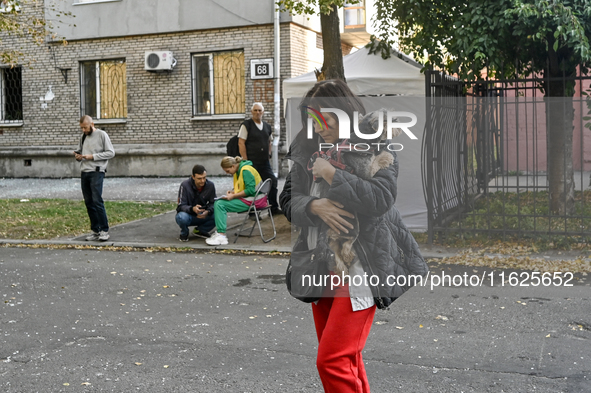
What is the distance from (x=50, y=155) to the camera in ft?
70.5

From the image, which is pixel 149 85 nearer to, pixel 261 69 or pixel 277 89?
pixel 261 69

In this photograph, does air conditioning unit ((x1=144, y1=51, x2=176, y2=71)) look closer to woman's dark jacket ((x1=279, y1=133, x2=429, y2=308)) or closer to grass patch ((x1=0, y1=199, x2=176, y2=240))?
grass patch ((x1=0, y1=199, x2=176, y2=240))

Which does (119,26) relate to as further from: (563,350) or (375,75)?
(563,350)

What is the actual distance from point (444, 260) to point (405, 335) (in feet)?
10.9

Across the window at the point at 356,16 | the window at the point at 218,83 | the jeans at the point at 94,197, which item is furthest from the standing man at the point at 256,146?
the window at the point at 356,16

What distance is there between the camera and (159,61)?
1966cm

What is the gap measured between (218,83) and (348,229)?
17.2 meters

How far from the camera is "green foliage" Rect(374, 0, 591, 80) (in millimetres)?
8445

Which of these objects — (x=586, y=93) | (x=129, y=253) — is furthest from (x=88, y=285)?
(x=586, y=93)

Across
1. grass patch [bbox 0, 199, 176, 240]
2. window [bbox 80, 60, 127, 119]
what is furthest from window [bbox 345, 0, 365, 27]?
grass patch [bbox 0, 199, 176, 240]

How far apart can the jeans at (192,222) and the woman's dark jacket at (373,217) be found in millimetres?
7012

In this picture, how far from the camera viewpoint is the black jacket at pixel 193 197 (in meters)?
10.1

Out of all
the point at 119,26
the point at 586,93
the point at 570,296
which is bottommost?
the point at 570,296

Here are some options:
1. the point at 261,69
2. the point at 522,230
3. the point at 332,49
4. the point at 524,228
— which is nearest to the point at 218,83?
the point at 261,69
